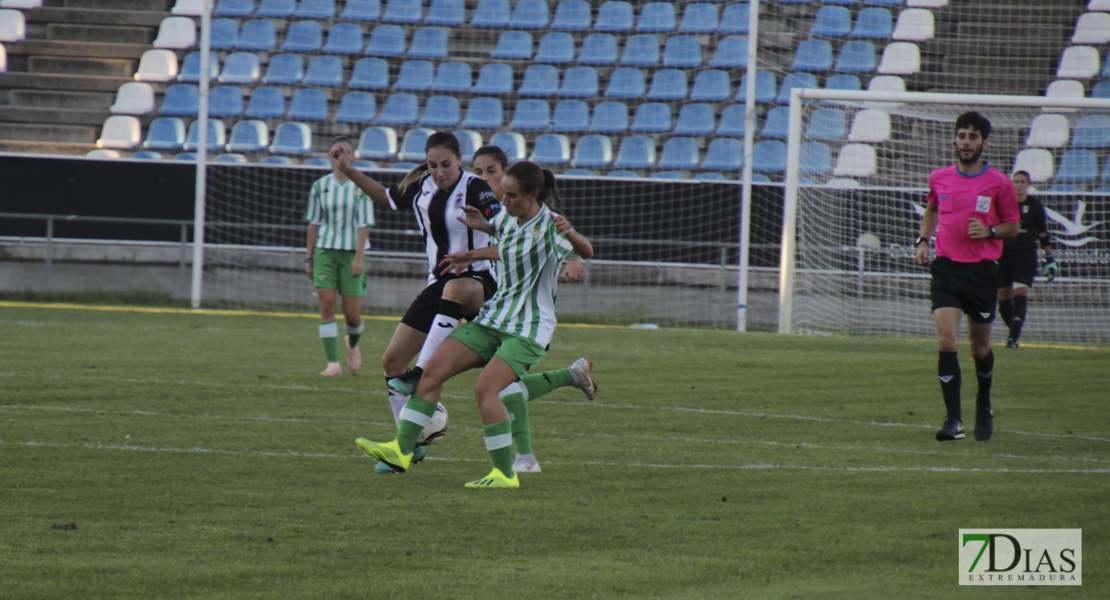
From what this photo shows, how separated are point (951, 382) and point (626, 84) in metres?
13.6

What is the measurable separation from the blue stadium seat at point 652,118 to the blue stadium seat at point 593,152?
53cm

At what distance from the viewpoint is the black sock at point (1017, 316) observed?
13.6 meters

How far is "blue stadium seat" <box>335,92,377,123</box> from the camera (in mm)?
20062

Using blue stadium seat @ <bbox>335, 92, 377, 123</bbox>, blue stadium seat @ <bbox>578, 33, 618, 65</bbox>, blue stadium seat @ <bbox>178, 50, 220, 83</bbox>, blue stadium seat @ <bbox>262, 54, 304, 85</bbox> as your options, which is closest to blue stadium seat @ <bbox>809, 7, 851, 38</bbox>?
blue stadium seat @ <bbox>578, 33, 618, 65</bbox>

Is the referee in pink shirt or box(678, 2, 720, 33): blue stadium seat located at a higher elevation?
box(678, 2, 720, 33): blue stadium seat

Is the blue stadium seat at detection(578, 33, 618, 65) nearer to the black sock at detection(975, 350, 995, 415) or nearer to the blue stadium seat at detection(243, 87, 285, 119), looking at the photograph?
the blue stadium seat at detection(243, 87, 285, 119)

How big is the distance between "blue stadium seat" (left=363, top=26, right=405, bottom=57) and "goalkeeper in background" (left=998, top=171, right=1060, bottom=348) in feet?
36.8

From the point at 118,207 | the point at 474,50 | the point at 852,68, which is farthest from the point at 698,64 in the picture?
the point at 118,207

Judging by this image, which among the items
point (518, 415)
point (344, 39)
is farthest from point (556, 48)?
point (518, 415)

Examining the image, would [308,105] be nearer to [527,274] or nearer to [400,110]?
[400,110]

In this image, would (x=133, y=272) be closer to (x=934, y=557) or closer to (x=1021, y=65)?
(x=1021, y=65)

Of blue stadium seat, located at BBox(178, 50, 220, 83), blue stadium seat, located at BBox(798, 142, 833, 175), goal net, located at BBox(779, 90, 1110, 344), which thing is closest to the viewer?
goal net, located at BBox(779, 90, 1110, 344)

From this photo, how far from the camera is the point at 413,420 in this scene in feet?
18.3

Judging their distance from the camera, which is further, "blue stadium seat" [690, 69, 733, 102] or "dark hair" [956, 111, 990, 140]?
"blue stadium seat" [690, 69, 733, 102]
